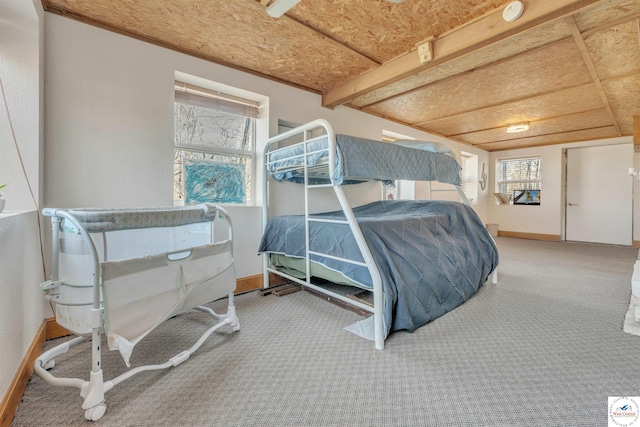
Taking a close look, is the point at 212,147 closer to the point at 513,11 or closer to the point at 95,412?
the point at 95,412

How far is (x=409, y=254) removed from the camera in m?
1.90

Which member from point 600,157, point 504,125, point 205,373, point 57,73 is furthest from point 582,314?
point 600,157

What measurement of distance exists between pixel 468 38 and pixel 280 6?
1302mm

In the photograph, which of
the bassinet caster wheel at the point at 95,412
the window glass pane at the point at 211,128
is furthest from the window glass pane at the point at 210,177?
the bassinet caster wheel at the point at 95,412

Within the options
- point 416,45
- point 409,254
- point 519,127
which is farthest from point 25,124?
point 519,127

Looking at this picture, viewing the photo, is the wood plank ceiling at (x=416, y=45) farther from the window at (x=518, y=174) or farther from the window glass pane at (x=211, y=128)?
the window at (x=518, y=174)

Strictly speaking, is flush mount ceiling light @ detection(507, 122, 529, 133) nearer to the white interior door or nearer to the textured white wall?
the white interior door

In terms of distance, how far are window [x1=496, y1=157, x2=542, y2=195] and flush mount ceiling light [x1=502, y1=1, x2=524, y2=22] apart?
5.41 meters

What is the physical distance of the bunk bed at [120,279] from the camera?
1.06 meters

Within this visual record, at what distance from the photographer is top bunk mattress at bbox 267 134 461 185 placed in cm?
171

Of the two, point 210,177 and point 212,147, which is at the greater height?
point 212,147

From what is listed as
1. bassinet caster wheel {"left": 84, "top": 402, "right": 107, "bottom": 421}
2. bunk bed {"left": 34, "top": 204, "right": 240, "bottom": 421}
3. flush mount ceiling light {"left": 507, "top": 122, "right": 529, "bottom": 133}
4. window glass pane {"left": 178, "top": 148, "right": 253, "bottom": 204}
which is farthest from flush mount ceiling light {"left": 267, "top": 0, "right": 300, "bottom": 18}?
flush mount ceiling light {"left": 507, "top": 122, "right": 529, "bottom": 133}

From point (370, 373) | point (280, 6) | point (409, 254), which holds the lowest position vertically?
point (370, 373)

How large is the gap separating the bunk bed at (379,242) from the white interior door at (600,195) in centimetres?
436
